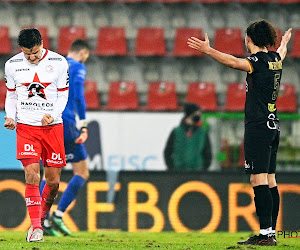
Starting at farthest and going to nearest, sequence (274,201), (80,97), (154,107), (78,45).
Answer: (154,107) → (78,45) → (80,97) → (274,201)

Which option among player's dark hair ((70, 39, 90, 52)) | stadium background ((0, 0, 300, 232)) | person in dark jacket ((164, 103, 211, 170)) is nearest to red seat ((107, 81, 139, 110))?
stadium background ((0, 0, 300, 232))

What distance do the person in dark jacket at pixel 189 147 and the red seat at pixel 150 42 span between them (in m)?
4.62

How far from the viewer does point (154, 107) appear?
1441 centimetres

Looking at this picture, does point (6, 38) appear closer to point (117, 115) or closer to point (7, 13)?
point (7, 13)

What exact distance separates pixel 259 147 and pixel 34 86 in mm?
2119

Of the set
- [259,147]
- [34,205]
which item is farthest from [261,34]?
[34,205]

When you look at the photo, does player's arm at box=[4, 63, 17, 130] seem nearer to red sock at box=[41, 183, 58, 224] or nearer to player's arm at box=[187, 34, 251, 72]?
red sock at box=[41, 183, 58, 224]

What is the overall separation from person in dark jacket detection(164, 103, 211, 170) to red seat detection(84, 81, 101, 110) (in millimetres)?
3909

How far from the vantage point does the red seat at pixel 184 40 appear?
15211 millimetres

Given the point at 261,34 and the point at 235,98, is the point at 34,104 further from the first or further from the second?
the point at 235,98

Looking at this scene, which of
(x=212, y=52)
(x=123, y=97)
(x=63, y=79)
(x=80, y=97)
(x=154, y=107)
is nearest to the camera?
(x=212, y=52)

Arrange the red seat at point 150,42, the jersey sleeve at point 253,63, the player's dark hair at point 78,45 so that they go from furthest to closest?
the red seat at point 150,42
the player's dark hair at point 78,45
the jersey sleeve at point 253,63

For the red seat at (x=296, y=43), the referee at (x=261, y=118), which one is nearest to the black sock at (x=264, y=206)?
the referee at (x=261, y=118)

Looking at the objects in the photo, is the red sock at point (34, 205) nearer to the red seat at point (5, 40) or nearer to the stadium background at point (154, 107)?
the stadium background at point (154, 107)
